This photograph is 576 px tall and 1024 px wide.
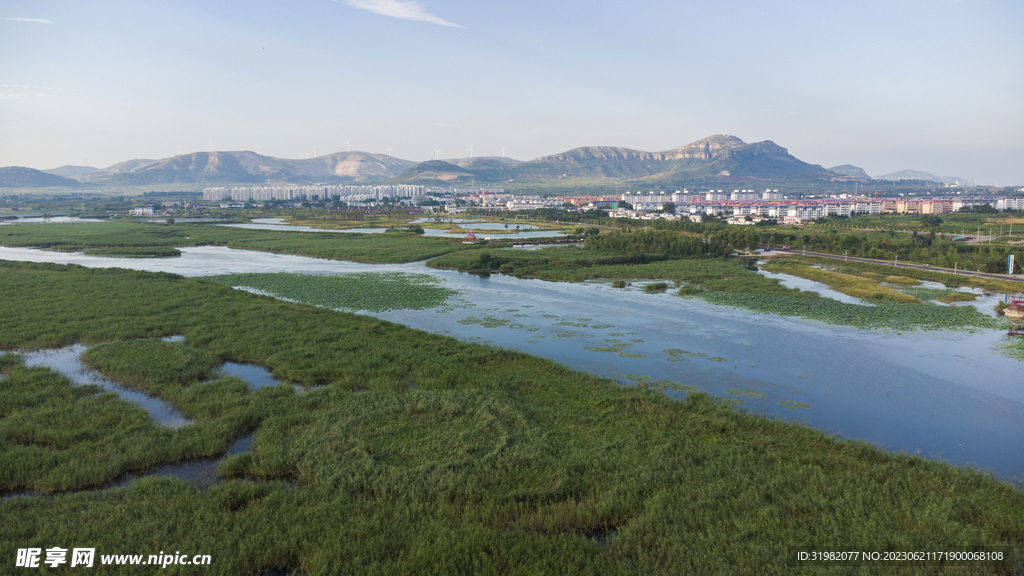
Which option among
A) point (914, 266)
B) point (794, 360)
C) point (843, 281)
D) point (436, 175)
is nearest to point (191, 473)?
point (794, 360)

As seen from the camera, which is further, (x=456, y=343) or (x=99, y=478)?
(x=456, y=343)

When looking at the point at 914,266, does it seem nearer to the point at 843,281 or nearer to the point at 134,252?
the point at 843,281

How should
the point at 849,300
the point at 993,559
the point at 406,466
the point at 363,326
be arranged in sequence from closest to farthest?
A: the point at 993,559, the point at 406,466, the point at 363,326, the point at 849,300

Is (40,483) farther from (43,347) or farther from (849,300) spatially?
(849,300)

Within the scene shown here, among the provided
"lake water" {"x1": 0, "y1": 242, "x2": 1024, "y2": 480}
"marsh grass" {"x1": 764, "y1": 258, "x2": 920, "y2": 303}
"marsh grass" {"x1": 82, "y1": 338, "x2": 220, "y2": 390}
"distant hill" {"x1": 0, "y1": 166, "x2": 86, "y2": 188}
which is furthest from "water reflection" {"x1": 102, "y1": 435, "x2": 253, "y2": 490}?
"distant hill" {"x1": 0, "y1": 166, "x2": 86, "y2": 188}

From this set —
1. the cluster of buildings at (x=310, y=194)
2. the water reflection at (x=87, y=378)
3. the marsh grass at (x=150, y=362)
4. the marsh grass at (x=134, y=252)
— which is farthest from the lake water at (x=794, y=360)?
the cluster of buildings at (x=310, y=194)

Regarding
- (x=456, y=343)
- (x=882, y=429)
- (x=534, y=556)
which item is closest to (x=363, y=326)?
(x=456, y=343)

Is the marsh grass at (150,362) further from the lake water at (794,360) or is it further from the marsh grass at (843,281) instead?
the marsh grass at (843,281)
